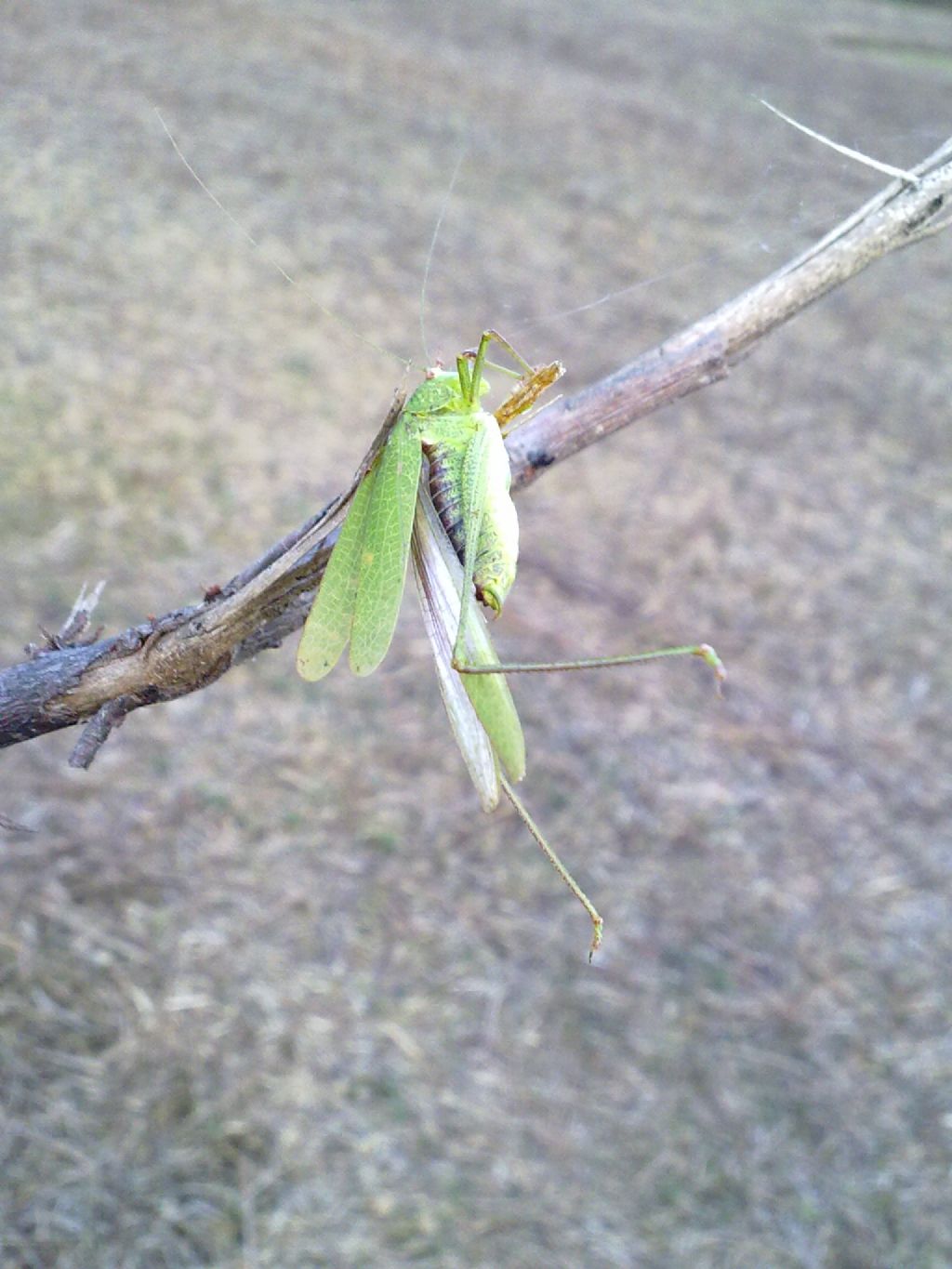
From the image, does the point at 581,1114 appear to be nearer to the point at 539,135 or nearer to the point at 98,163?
the point at 98,163

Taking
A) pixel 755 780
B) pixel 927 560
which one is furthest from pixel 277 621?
pixel 927 560

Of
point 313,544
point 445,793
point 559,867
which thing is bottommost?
point 445,793

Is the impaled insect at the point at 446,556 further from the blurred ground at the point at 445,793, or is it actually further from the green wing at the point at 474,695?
the blurred ground at the point at 445,793

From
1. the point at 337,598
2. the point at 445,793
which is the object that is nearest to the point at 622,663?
the point at 337,598

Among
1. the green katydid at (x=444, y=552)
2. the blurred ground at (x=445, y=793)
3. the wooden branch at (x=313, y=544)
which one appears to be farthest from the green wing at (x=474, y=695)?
the blurred ground at (x=445, y=793)

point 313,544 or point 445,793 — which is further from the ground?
point 313,544

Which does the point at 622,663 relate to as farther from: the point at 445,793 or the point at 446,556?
the point at 445,793
